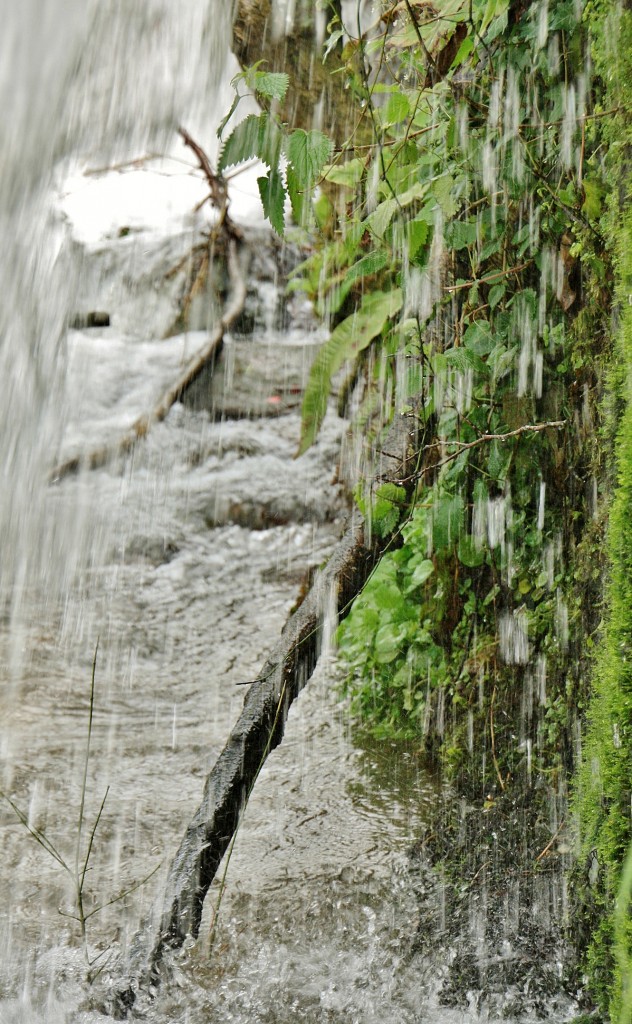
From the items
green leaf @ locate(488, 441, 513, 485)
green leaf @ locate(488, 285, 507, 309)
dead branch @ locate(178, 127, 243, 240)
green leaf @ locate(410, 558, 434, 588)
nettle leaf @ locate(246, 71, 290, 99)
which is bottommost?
green leaf @ locate(410, 558, 434, 588)

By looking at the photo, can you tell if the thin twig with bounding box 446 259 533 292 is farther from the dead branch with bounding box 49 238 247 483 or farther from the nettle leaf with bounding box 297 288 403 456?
the dead branch with bounding box 49 238 247 483

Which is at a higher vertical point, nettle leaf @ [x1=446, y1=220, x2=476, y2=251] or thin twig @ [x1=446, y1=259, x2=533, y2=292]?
nettle leaf @ [x1=446, y1=220, x2=476, y2=251]

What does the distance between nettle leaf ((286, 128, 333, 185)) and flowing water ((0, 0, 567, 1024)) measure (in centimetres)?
202

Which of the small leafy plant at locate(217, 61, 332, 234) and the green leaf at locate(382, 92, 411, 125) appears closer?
the small leafy plant at locate(217, 61, 332, 234)

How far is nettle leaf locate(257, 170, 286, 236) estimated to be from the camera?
2.22 m

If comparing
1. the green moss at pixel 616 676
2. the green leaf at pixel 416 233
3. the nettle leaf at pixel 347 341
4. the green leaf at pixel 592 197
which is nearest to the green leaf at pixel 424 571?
the nettle leaf at pixel 347 341

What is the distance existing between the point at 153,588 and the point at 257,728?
3.06 m

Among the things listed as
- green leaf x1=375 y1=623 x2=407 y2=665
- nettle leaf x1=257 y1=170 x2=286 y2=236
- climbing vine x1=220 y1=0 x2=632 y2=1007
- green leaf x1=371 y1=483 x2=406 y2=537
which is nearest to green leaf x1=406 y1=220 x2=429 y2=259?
climbing vine x1=220 y1=0 x2=632 y2=1007

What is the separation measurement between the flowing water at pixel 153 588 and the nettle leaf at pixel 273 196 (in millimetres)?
1879

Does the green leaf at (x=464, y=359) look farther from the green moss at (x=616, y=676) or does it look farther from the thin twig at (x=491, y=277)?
the green moss at (x=616, y=676)

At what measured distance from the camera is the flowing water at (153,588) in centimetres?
246

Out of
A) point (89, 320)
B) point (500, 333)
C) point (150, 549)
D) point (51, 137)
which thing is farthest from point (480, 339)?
point (89, 320)

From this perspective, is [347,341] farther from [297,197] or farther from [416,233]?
[297,197]

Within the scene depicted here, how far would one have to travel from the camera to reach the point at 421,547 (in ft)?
12.3
